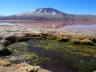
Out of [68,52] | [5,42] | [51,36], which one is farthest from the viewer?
[51,36]

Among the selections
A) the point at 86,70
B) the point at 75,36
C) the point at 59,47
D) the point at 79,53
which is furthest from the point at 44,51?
the point at 75,36

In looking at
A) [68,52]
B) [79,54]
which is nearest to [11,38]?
[68,52]

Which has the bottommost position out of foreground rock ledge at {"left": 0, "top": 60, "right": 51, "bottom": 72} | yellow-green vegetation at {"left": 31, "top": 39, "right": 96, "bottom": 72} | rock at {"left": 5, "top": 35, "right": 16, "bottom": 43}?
yellow-green vegetation at {"left": 31, "top": 39, "right": 96, "bottom": 72}

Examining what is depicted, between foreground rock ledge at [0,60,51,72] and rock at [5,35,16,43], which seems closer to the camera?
foreground rock ledge at [0,60,51,72]

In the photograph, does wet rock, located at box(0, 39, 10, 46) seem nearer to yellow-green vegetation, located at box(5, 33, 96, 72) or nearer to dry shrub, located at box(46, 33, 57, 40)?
yellow-green vegetation, located at box(5, 33, 96, 72)

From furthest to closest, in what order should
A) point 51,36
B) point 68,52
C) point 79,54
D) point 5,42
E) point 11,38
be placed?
point 51,36 → point 11,38 → point 5,42 → point 68,52 → point 79,54

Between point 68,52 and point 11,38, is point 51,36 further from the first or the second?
point 68,52

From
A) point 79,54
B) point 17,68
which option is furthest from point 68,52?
point 17,68

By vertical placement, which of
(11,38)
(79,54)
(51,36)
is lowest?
(79,54)

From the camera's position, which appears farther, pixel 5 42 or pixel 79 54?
pixel 5 42

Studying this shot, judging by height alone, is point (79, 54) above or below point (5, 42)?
below

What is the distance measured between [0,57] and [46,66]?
7225mm

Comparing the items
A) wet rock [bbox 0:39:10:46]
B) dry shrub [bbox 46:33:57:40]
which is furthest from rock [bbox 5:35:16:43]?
dry shrub [bbox 46:33:57:40]

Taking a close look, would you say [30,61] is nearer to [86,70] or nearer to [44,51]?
[44,51]
